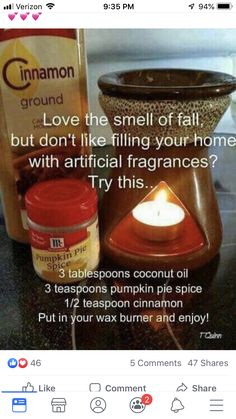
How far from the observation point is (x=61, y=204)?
1.33 feet

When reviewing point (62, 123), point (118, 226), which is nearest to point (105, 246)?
point (118, 226)
